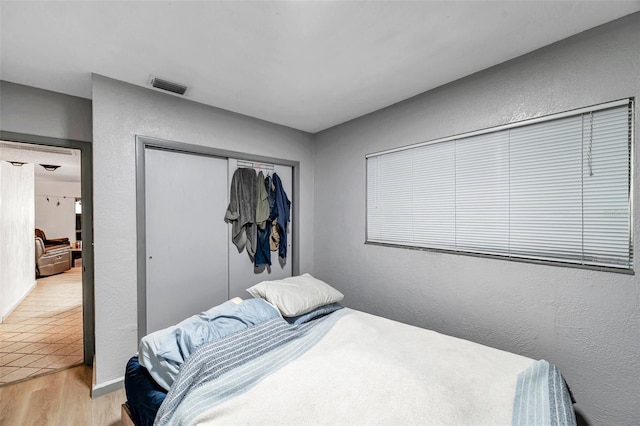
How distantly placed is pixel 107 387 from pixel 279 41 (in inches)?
113

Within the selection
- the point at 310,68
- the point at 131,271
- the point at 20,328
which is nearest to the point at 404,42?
the point at 310,68

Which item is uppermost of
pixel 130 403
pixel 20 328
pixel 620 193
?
pixel 620 193

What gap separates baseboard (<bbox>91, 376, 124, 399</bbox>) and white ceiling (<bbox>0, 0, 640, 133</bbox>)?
7.93 ft

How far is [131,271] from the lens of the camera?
7.22 ft

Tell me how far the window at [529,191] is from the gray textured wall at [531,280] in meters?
0.08

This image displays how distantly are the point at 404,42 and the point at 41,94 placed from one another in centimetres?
298

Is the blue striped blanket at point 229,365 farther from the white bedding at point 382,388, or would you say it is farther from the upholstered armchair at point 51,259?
the upholstered armchair at point 51,259

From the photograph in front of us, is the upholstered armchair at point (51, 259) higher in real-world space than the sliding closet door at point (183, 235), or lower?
lower

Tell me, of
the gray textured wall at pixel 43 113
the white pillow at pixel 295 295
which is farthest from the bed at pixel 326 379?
the gray textured wall at pixel 43 113

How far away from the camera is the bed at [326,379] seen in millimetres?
1076

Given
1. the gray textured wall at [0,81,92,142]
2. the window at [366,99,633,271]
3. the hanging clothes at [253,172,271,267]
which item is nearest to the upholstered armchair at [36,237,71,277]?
the gray textured wall at [0,81,92,142]

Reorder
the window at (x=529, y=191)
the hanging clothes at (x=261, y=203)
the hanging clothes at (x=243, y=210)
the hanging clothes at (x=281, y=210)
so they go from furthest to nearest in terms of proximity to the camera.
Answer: the hanging clothes at (x=281, y=210), the hanging clothes at (x=261, y=203), the hanging clothes at (x=243, y=210), the window at (x=529, y=191)

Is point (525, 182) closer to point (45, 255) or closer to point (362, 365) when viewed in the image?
point (362, 365)

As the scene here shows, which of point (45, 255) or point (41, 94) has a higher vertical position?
point (41, 94)
